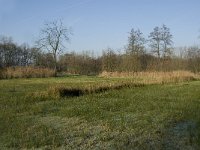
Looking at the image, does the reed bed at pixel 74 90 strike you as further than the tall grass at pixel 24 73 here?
No

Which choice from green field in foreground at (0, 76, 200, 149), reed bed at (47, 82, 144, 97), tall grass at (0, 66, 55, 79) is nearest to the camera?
green field in foreground at (0, 76, 200, 149)

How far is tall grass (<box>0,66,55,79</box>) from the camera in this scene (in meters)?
39.0

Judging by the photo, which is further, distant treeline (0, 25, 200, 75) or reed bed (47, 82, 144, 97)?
distant treeline (0, 25, 200, 75)

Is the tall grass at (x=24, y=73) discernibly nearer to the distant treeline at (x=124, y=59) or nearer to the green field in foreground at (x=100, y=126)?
the distant treeline at (x=124, y=59)

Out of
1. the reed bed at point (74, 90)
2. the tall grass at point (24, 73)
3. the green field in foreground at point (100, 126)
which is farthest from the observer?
the tall grass at point (24, 73)

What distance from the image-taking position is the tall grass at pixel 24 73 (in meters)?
39.0

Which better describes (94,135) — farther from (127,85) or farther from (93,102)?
(127,85)

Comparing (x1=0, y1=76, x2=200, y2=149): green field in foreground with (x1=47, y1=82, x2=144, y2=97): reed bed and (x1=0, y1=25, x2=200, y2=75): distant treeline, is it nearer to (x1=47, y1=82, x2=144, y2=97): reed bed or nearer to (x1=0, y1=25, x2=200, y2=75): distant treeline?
(x1=47, y1=82, x2=144, y2=97): reed bed

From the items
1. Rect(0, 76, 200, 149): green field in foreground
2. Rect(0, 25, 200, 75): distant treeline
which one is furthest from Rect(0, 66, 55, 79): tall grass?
Rect(0, 76, 200, 149): green field in foreground

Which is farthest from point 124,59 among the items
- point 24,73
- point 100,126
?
point 100,126

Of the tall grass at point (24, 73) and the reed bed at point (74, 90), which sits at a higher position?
the tall grass at point (24, 73)

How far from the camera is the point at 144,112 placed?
11.8 metres

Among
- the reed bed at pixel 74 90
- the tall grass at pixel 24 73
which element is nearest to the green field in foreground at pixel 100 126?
the reed bed at pixel 74 90

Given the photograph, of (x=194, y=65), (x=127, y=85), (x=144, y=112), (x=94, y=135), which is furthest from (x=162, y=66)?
(x=94, y=135)
